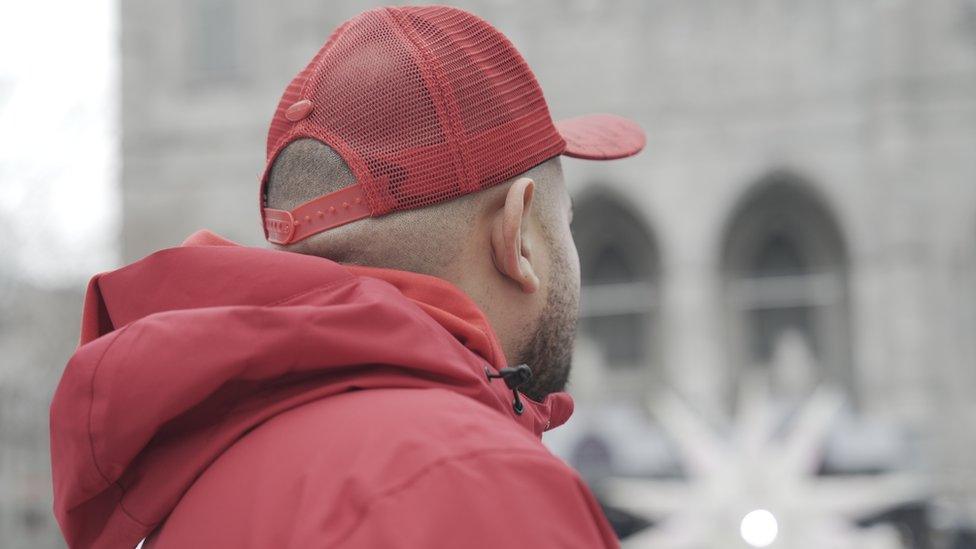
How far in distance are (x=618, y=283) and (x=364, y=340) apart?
20.3 metres

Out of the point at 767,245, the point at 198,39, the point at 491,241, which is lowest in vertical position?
the point at 767,245

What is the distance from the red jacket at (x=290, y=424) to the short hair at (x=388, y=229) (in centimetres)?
7

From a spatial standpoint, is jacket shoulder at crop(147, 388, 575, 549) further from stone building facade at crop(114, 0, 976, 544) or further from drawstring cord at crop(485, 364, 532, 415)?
stone building facade at crop(114, 0, 976, 544)

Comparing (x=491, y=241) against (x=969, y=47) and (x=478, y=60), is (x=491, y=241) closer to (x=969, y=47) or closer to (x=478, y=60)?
(x=478, y=60)

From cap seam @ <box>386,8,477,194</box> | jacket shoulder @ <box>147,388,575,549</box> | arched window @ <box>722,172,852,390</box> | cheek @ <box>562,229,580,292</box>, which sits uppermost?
cap seam @ <box>386,8,477,194</box>

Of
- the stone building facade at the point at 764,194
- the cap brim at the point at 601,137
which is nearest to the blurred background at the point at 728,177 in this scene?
the stone building facade at the point at 764,194

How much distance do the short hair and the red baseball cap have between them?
0.04 ft

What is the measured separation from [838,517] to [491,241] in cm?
481

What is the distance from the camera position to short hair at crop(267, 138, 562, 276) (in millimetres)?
1496

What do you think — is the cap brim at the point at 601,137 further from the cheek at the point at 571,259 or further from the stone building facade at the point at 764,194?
the stone building facade at the point at 764,194

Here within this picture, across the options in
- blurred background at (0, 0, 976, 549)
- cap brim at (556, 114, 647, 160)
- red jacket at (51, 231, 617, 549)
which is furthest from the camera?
blurred background at (0, 0, 976, 549)

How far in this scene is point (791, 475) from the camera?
20.4 ft

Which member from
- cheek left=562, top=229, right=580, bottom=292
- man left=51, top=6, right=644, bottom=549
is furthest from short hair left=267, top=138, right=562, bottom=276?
cheek left=562, top=229, right=580, bottom=292

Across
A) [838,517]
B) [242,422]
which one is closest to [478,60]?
[242,422]
